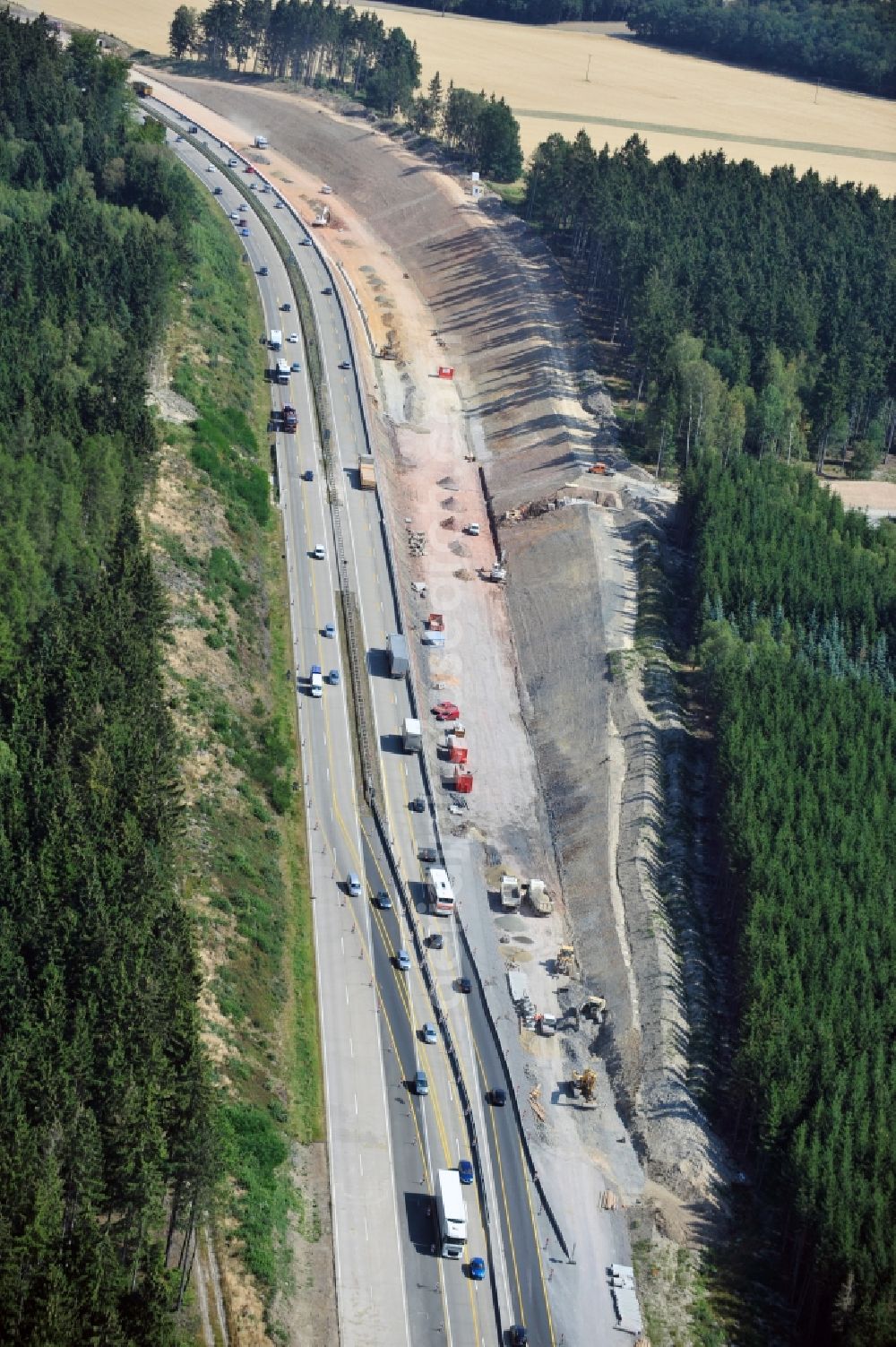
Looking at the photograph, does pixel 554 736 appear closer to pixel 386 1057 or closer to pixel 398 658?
pixel 398 658

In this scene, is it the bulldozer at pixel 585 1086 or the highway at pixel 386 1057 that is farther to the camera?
the bulldozer at pixel 585 1086

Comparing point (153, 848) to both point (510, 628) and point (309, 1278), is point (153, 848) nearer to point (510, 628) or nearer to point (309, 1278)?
point (309, 1278)

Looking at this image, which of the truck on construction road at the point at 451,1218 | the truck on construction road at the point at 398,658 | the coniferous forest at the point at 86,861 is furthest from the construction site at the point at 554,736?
the coniferous forest at the point at 86,861

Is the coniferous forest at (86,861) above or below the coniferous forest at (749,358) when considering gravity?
below

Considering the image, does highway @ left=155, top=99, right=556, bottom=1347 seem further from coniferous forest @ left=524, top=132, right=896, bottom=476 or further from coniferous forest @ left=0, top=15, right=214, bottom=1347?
coniferous forest @ left=524, top=132, right=896, bottom=476

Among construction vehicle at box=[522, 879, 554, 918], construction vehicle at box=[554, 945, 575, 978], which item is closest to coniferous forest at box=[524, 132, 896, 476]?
construction vehicle at box=[522, 879, 554, 918]

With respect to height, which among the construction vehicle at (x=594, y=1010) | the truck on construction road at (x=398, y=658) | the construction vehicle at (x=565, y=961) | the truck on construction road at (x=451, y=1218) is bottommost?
the truck on construction road at (x=451, y=1218)

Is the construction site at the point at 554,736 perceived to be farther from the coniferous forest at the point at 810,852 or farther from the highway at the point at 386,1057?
the coniferous forest at the point at 810,852

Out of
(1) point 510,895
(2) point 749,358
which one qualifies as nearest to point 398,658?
(1) point 510,895
